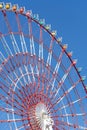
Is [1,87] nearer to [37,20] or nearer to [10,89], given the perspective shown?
[10,89]

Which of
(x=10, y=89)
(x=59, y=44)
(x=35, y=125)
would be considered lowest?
(x=35, y=125)

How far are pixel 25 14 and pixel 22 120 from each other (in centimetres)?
678

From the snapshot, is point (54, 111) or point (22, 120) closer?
point (22, 120)

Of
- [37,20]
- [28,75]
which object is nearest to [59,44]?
[37,20]

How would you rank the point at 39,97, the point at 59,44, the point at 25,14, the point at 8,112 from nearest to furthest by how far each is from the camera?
the point at 8,112, the point at 39,97, the point at 25,14, the point at 59,44

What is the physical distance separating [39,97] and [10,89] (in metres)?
2.47

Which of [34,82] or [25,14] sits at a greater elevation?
[25,14]

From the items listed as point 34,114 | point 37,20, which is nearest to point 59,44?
point 37,20

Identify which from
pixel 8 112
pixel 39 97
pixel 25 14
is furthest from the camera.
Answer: pixel 25 14

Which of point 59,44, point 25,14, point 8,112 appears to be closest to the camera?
point 8,112

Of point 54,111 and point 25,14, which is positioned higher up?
point 25,14

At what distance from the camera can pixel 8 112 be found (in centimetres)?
2519

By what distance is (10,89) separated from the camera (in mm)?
25766

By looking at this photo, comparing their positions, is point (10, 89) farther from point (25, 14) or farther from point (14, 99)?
point (25, 14)
